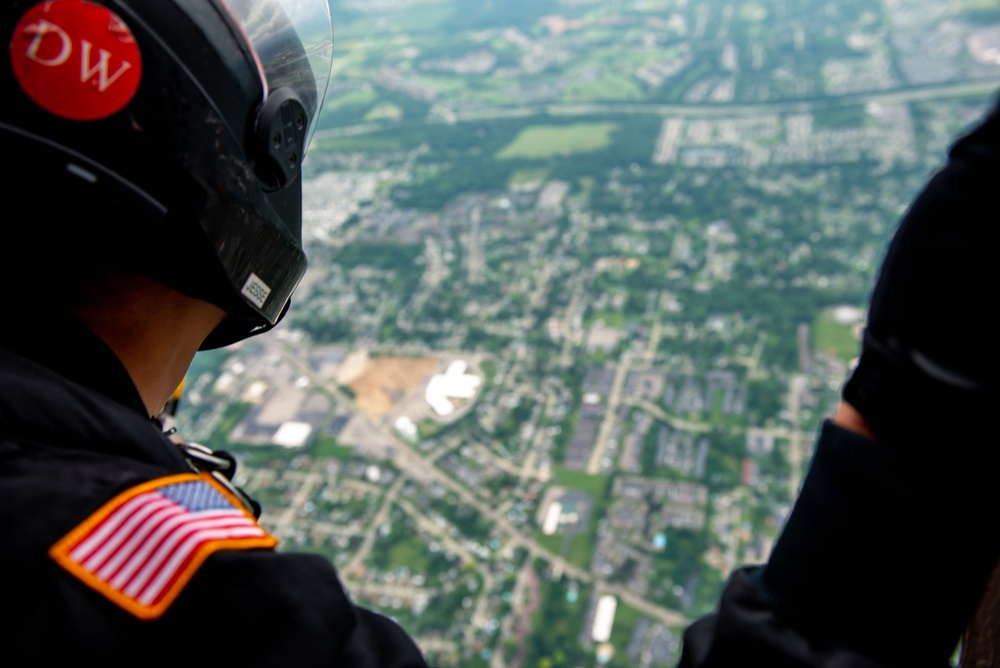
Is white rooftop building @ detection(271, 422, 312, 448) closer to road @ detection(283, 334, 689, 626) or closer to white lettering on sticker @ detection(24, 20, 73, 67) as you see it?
road @ detection(283, 334, 689, 626)

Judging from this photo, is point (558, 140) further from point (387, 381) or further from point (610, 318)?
point (387, 381)

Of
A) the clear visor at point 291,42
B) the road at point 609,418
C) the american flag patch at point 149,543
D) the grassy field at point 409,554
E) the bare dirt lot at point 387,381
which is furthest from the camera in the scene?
the bare dirt lot at point 387,381

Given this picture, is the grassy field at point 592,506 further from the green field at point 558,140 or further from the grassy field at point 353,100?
the grassy field at point 353,100

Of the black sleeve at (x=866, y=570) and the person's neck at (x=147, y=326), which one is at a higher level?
the person's neck at (x=147, y=326)

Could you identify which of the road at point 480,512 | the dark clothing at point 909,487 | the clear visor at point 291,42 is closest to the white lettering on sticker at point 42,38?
the clear visor at point 291,42

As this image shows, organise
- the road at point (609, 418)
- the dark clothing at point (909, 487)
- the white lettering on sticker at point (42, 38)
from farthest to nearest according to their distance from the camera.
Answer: the road at point (609, 418), the white lettering on sticker at point (42, 38), the dark clothing at point (909, 487)

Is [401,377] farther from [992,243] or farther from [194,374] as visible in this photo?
[992,243]

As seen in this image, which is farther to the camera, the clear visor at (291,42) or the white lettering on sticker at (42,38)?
the clear visor at (291,42)
